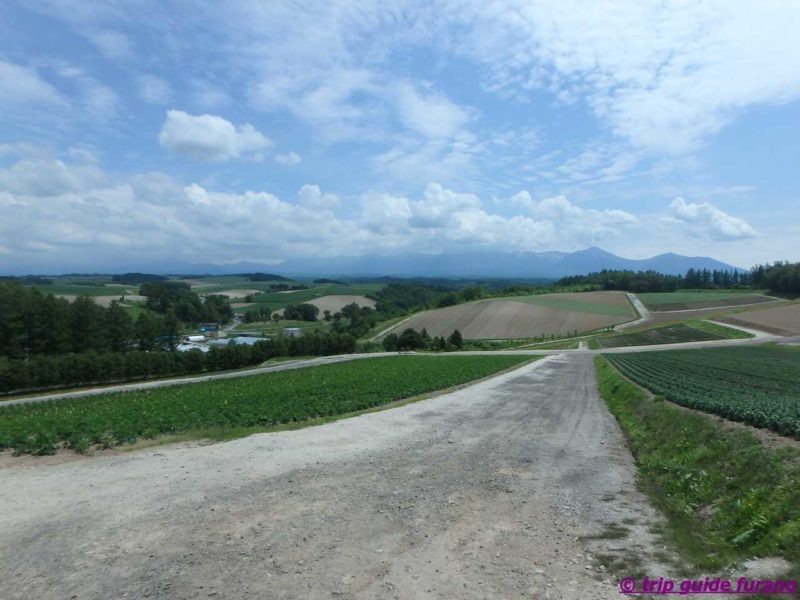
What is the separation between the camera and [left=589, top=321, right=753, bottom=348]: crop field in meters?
79.5

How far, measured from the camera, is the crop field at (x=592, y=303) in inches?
4623

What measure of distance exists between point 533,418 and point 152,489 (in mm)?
15347

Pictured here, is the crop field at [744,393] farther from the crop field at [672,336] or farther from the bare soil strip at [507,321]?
the bare soil strip at [507,321]

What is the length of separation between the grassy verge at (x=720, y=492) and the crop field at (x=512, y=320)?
8878 cm

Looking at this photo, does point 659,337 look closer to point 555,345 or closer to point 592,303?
point 555,345

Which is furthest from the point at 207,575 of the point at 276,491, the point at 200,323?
the point at 200,323

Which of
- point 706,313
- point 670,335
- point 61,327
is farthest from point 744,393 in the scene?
point 706,313

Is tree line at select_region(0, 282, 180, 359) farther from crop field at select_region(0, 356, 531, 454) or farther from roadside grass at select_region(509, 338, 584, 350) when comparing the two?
roadside grass at select_region(509, 338, 584, 350)

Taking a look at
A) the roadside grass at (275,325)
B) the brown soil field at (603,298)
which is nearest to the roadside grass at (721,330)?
the brown soil field at (603,298)

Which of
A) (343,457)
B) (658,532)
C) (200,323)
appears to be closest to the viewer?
(658,532)

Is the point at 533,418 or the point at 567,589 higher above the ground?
the point at 567,589

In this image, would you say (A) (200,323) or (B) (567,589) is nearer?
(B) (567,589)

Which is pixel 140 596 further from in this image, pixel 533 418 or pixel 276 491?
pixel 533 418

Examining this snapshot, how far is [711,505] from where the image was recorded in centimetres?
894
